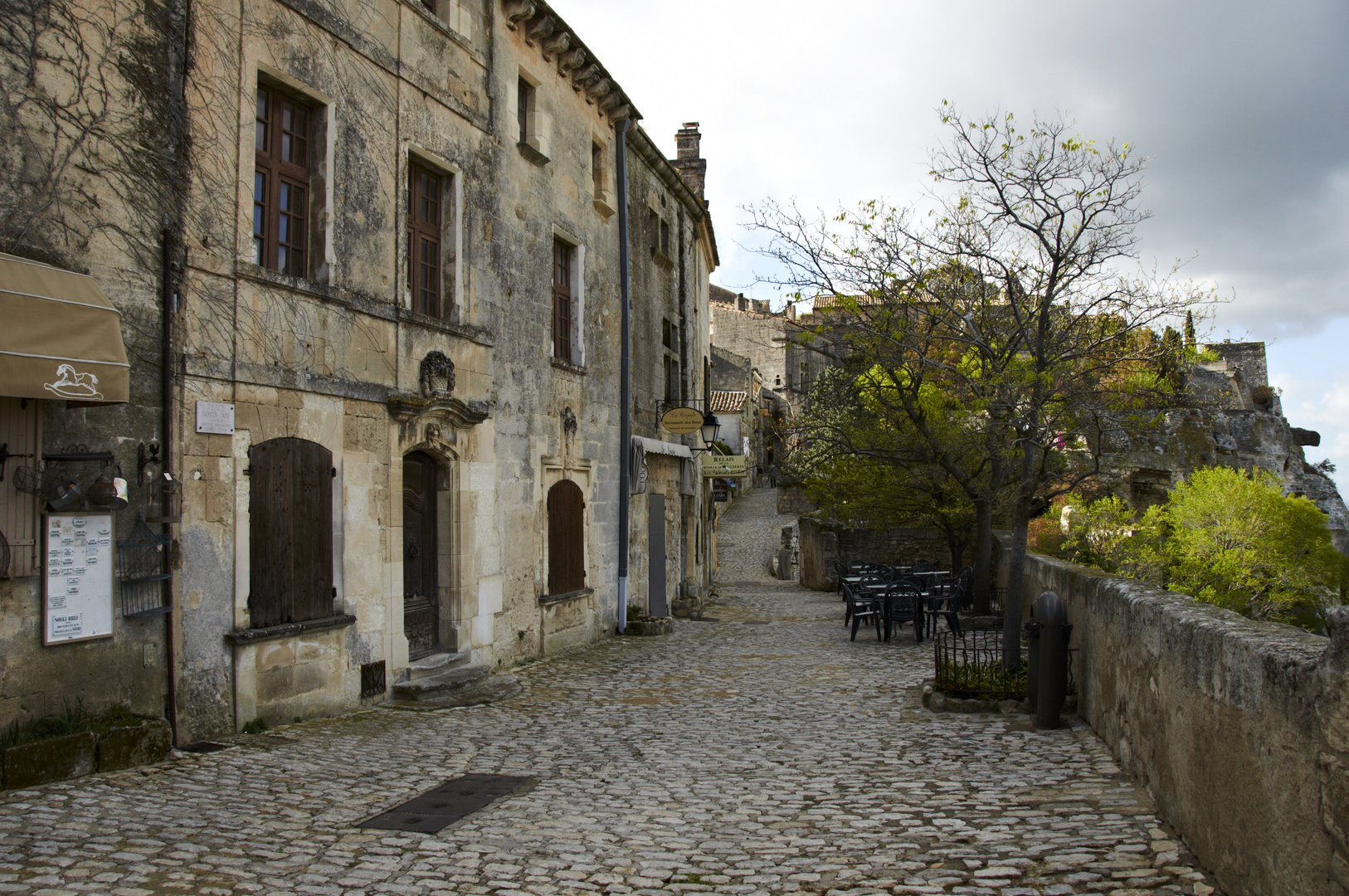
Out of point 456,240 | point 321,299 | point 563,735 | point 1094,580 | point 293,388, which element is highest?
point 456,240

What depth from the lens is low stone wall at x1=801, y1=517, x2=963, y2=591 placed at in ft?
72.5

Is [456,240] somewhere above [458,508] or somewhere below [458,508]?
above

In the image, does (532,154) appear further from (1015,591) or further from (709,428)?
(1015,591)

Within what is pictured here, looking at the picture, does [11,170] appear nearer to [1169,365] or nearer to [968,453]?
[1169,365]

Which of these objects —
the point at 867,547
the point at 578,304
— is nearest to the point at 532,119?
the point at 578,304

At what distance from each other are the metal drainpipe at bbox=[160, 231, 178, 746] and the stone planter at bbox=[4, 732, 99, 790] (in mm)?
853

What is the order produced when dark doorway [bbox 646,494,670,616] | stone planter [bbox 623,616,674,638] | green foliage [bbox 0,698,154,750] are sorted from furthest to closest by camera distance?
1. dark doorway [bbox 646,494,670,616]
2. stone planter [bbox 623,616,674,638]
3. green foliage [bbox 0,698,154,750]

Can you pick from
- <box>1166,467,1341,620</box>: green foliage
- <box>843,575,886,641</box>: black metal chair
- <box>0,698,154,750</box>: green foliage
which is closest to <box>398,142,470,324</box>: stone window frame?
<box>0,698,154,750</box>: green foliage

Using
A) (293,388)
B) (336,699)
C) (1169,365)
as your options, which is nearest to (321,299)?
(293,388)

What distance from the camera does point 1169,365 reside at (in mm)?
11102

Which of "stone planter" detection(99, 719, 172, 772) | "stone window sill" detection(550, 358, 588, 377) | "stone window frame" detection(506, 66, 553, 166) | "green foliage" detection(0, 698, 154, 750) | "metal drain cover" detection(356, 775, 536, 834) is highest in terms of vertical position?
"stone window frame" detection(506, 66, 553, 166)

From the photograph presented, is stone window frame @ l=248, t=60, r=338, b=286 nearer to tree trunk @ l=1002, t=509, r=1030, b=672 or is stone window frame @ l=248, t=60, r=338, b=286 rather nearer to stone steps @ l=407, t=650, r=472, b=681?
stone steps @ l=407, t=650, r=472, b=681

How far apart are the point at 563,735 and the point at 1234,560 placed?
12.3 meters

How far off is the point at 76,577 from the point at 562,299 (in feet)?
25.6
